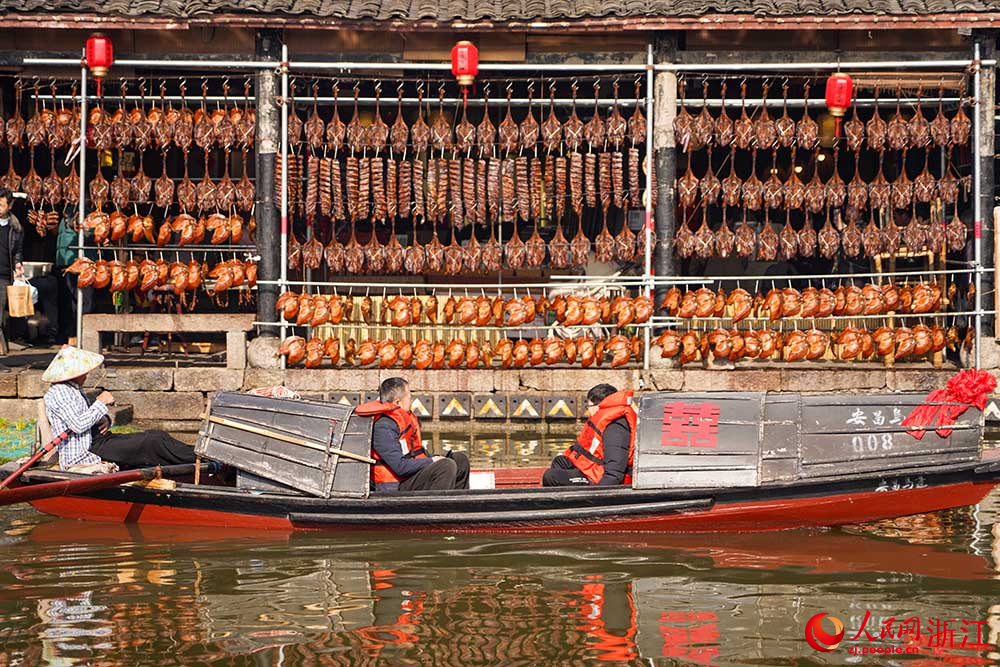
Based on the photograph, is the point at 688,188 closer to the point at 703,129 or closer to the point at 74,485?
the point at 703,129

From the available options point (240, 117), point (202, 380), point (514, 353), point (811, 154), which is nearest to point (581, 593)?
point (514, 353)

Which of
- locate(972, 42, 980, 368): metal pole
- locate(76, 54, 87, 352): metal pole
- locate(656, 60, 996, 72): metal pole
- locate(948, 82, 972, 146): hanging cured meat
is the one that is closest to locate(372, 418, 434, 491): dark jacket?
locate(76, 54, 87, 352): metal pole

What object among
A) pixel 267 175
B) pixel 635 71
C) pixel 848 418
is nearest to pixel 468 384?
pixel 267 175

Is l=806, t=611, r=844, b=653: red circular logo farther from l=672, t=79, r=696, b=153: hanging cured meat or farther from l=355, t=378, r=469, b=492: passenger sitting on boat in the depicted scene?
l=672, t=79, r=696, b=153: hanging cured meat

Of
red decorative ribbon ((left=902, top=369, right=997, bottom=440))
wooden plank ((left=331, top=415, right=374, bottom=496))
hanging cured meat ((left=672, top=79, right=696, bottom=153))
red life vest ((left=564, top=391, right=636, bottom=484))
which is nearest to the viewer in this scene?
red decorative ribbon ((left=902, top=369, right=997, bottom=440))

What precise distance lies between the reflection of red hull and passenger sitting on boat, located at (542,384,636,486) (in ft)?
1.02

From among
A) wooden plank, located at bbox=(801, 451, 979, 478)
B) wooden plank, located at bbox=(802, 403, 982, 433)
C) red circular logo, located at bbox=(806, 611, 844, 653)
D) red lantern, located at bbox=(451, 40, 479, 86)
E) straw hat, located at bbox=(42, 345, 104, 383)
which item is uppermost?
red lantern, located at bbox=(451, 40, 479, 86)

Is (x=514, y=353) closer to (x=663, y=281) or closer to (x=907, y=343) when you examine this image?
(x=663, y=281)

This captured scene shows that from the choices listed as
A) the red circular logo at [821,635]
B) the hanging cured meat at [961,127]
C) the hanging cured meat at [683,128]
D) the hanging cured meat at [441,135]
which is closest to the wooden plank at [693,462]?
the red circular logo at [821,635]

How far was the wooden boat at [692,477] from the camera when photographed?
10047 mm

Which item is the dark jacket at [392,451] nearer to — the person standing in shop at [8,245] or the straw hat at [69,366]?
the straw hat at [69,366]

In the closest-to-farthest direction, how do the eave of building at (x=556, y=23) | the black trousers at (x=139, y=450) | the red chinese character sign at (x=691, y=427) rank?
the red chinese character sign at (x=691, y=427) → the black trousers at (x=139, y=450) → the eave of building at (x=556, y=23)

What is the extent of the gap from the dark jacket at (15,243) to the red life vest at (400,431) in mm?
6677

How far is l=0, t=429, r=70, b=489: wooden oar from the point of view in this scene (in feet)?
33.9
